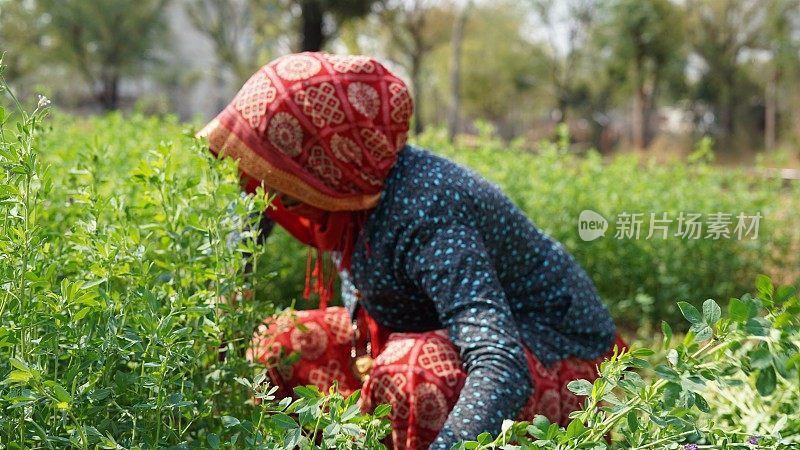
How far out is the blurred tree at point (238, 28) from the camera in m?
19.7

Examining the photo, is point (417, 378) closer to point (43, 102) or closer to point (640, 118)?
point (43, 102)

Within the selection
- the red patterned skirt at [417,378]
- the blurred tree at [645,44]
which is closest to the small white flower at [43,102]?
the red patterned skirt at [417,378]

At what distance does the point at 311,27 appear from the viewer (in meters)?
13.2

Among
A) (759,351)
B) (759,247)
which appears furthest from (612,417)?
(759,247)

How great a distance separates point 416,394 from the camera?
1.50m

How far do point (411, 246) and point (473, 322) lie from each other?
0.72ft

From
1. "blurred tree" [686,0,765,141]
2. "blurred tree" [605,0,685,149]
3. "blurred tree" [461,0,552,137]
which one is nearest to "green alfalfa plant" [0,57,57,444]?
"blurred tree" [686,0,765,141]

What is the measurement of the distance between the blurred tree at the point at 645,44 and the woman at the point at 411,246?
1943cm

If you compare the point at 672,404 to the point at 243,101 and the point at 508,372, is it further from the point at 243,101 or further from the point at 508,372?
the point at 243,101

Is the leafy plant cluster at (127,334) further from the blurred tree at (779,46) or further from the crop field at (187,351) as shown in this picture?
the blurred tree at (779,46)

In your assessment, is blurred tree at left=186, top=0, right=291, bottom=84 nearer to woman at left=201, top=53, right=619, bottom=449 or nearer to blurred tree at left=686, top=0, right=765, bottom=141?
blurred tree at left=686, top=0, right=765, bottom=141

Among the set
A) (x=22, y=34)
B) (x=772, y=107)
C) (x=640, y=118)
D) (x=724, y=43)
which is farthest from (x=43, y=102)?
(x=22, y=34)

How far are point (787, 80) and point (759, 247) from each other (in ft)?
44.8

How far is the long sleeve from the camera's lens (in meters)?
1.29
